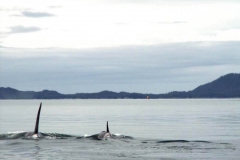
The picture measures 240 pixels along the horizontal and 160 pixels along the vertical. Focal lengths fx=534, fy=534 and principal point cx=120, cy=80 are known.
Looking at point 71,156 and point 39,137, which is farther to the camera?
point 39,137

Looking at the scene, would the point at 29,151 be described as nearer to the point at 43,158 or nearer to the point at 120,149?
the point at 43,158

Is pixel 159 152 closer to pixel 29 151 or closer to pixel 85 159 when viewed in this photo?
pixel 85 159

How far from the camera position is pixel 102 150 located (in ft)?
123

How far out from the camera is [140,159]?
1291 inches

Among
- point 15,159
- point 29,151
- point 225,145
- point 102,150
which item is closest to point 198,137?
point 225,145

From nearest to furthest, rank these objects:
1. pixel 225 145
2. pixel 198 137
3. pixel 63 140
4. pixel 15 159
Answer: pixel 15 159 → pixel 225 145 → pixel 63 140 → pixel 198 137

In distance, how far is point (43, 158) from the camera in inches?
1307

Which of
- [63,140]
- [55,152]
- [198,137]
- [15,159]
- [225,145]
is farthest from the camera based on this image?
[198,137]

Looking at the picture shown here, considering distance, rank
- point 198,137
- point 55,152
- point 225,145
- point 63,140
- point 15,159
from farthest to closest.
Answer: point 198,137, point 63,140, point 225,145, point 55,152, point 15,159

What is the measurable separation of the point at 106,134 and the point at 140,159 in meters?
13.6

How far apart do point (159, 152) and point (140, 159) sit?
420 cm

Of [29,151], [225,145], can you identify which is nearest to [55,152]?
[29,151]

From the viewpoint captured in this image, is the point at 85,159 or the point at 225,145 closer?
the point at 85,159

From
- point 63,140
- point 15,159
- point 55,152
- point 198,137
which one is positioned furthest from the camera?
point 198,137
